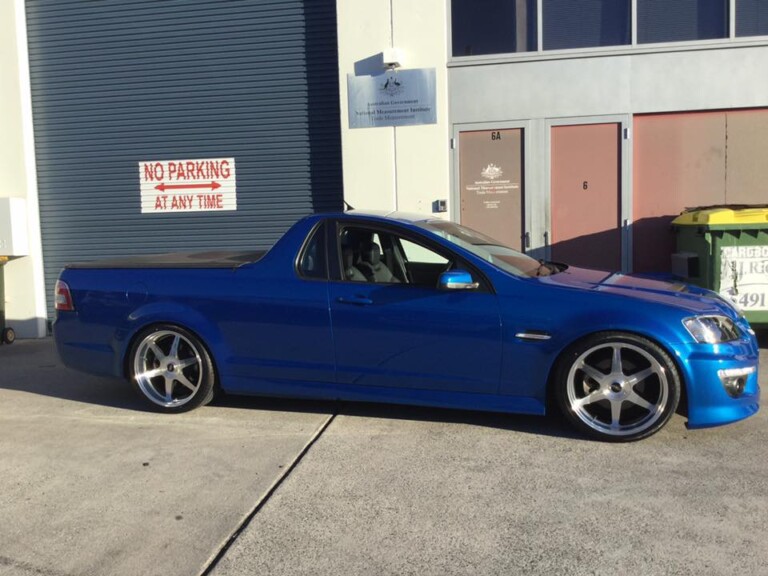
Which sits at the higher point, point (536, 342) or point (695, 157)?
point (695, 157)

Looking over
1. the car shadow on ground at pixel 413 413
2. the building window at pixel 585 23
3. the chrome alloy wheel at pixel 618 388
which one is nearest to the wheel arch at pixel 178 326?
the car shadow on ground at pixel 413 413

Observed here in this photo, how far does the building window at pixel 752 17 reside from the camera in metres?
8.54

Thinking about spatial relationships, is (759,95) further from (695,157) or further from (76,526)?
(76,526)

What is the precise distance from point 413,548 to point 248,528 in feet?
2.68

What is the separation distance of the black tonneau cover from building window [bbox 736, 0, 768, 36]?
6.59 metres

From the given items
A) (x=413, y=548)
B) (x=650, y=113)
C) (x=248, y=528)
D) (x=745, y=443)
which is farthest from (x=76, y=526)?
(x=650, y=113)

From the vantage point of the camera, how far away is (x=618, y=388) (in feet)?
14.5

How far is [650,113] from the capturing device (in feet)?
28.3

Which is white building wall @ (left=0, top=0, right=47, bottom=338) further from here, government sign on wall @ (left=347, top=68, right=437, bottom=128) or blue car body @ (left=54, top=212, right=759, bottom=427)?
blue car body @ (left=54, top=212, right=759, bottom=427)

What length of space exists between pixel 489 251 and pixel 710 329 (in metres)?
1.54

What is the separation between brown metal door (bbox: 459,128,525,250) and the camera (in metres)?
8.95

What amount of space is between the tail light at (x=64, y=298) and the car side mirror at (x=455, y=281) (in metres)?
2.89

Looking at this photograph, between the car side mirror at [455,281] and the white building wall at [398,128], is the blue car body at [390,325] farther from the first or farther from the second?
the white building wall at [398,128]

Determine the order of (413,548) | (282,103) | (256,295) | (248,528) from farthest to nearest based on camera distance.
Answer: (282,103)
(256,295)
(248,528)
(413,548)
